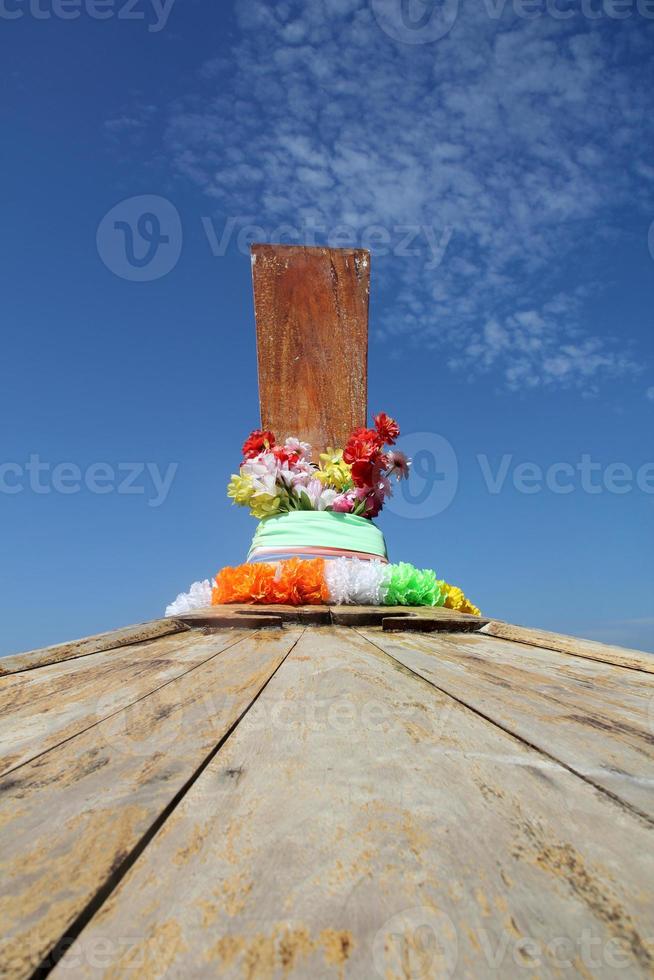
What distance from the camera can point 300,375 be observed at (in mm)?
3238

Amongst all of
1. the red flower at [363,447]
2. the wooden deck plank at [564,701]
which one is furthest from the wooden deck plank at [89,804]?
the red flower at [363,447]

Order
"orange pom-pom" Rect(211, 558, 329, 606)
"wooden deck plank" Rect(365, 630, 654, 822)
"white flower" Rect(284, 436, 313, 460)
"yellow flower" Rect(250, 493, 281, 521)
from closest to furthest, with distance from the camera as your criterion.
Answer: "wooden deck plank" Rect(365, 630, 654, 822)
"orange pom-pom" Rect(211, 558, 329, 606)
"yellow flower" Rect(250, 493, 281, 521)
"white flower" Rect(284, 436, 313, 460)

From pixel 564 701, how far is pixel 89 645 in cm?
100

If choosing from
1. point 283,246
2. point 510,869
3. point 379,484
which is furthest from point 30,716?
point 283,246

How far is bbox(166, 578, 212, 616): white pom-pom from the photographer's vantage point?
236 cm

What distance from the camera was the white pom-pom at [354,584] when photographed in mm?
2209

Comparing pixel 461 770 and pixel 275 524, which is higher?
pixel 275 524

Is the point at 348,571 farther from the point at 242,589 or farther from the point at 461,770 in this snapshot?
the point at 461,770

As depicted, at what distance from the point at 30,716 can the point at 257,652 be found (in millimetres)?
517

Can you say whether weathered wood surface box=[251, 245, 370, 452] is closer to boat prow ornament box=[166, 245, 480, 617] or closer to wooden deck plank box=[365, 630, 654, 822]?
boat prow ornament box=[166, 245, 480, 617]

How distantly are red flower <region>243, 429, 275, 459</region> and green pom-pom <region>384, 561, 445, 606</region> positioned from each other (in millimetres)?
911

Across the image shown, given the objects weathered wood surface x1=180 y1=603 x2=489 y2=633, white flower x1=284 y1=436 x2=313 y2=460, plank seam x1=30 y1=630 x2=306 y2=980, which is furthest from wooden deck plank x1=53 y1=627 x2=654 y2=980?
white flower x1=284 y1=436 x2=313 y2=460

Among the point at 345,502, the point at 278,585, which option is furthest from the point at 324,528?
the point at 278,585

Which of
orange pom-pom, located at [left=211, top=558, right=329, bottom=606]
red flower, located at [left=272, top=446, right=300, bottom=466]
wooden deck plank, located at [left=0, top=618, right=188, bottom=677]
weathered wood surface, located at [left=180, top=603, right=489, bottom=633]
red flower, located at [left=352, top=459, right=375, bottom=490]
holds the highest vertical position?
red flower, located at [left=272, top=446, right=300, bottom=466]
